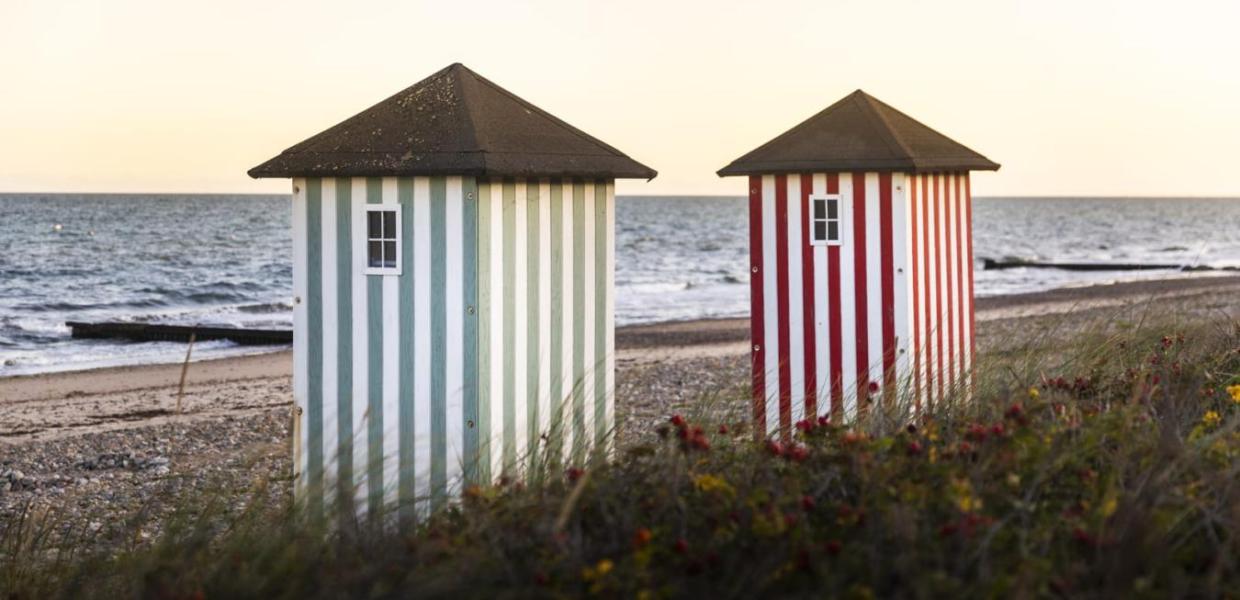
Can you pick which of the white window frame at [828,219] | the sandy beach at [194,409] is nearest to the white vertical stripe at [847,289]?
the white window frame at [828,219]

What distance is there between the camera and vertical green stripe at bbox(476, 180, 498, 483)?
252 inches

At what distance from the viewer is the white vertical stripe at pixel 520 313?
6633mm

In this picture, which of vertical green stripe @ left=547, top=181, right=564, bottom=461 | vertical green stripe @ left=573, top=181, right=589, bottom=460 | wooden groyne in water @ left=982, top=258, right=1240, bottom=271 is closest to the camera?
vertical green stripe @ left=547, top=181, right=564, bottom=461

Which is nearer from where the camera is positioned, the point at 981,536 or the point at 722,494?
the point at 981,536

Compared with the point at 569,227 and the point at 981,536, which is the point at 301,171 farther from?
the point at 981,536

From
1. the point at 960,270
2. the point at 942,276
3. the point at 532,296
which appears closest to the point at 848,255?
the point at 942,276

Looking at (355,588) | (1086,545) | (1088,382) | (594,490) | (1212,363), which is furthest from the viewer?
(1212,363)

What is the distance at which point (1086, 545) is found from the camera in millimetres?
3381

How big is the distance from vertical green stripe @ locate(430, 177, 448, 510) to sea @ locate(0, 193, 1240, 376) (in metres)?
5.53

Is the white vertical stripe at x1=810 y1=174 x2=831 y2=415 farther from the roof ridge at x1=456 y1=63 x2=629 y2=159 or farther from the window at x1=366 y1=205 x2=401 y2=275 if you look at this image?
the window at x1=366 y1=205 x2=401 y2=275

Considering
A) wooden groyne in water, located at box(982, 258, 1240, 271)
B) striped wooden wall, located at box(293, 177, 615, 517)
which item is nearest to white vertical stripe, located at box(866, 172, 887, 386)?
striped wooden wall, located at box(293, 177, 615, 517)

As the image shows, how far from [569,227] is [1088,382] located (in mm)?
2725

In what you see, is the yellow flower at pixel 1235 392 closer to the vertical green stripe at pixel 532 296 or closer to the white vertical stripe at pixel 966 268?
the vertical green stripe at pixel 532 296

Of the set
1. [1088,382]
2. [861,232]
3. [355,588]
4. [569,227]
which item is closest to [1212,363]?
[1088,382]
